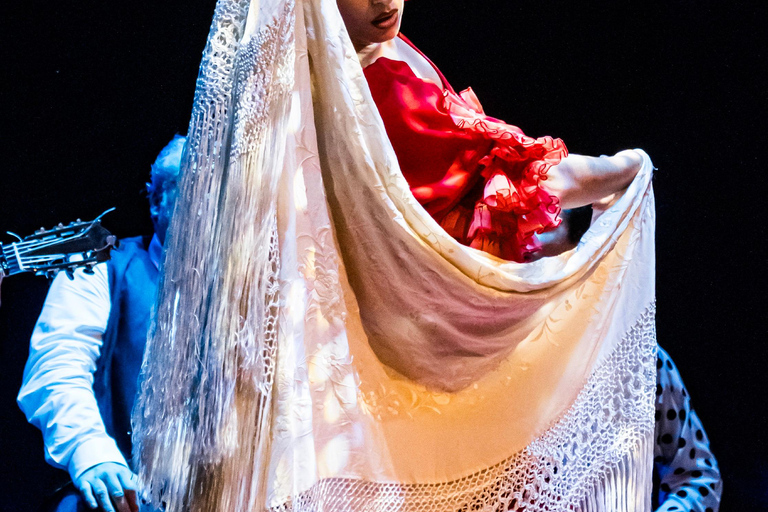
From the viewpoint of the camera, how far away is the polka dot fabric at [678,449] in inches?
55.1

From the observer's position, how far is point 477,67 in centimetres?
165

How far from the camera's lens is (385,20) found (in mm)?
980

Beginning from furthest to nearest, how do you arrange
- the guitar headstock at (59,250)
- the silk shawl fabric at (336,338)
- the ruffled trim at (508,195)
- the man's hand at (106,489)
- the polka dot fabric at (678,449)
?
the polka dot fabric at (678,449) < the man's hand at (106,489) < the guitar headstock at (59,250) < the ruffled trim at (508,195) < the silk shawl fabric at (336,338)

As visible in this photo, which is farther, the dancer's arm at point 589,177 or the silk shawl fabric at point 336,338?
the dancer's arm at point 589,177

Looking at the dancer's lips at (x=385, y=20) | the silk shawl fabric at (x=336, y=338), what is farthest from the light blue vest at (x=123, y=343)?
the dancer's lips at (x=385, y=20)

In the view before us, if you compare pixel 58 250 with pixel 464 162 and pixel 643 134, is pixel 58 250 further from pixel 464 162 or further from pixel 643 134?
pixel 643 134

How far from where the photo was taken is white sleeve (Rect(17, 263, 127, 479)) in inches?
51.4

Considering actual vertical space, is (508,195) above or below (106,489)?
above

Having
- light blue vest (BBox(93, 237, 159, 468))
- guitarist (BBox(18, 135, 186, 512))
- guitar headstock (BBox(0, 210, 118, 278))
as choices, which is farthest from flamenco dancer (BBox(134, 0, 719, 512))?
light blue vest (BBox(93, 237, 159, 468))

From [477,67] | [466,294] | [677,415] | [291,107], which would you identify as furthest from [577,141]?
[291,107]

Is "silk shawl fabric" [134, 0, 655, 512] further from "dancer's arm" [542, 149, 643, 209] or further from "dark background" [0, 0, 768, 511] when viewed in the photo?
"dark background" [0, 0, 768, 511]

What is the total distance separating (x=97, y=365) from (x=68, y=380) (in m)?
0.12

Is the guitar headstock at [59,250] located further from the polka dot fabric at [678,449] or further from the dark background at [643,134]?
the polka dot fabric at [678,449]

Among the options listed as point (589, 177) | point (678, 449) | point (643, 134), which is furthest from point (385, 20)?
point (678, 449)
